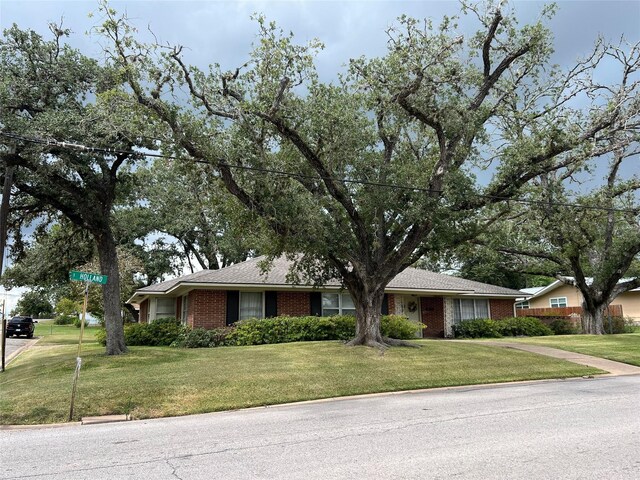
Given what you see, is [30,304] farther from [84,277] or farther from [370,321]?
[84,277]

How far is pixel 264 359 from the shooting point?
15523mm

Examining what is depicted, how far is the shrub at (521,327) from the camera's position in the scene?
91.8 ft

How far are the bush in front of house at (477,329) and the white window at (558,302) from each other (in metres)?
25.3

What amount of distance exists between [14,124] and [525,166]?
1582cm

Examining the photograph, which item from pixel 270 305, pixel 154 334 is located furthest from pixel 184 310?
pixel 270 305

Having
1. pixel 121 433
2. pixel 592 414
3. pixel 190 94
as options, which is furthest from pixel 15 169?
pixel 592 414

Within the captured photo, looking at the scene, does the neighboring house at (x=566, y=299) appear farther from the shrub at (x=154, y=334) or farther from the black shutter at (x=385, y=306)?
the shrub at (x=154, y=334)

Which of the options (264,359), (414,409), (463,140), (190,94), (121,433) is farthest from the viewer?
(463,140)

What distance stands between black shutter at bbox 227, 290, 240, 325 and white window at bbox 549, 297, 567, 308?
3711cm

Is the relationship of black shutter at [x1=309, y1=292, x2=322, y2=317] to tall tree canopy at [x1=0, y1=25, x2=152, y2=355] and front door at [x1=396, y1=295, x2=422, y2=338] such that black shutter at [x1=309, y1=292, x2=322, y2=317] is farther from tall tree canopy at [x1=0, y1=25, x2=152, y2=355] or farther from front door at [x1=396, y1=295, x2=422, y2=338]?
tall tree canopy at [x1=0, y1=25, x2=152, y2=355]

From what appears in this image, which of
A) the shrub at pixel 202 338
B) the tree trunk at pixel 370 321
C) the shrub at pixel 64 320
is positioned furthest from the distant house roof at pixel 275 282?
the shrub at pixel 64 320

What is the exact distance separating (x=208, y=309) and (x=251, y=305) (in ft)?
6.81

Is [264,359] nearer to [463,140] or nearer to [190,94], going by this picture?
[190,94]

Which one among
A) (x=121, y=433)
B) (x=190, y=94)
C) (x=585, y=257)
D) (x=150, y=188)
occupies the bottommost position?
(x=121, y=433)
